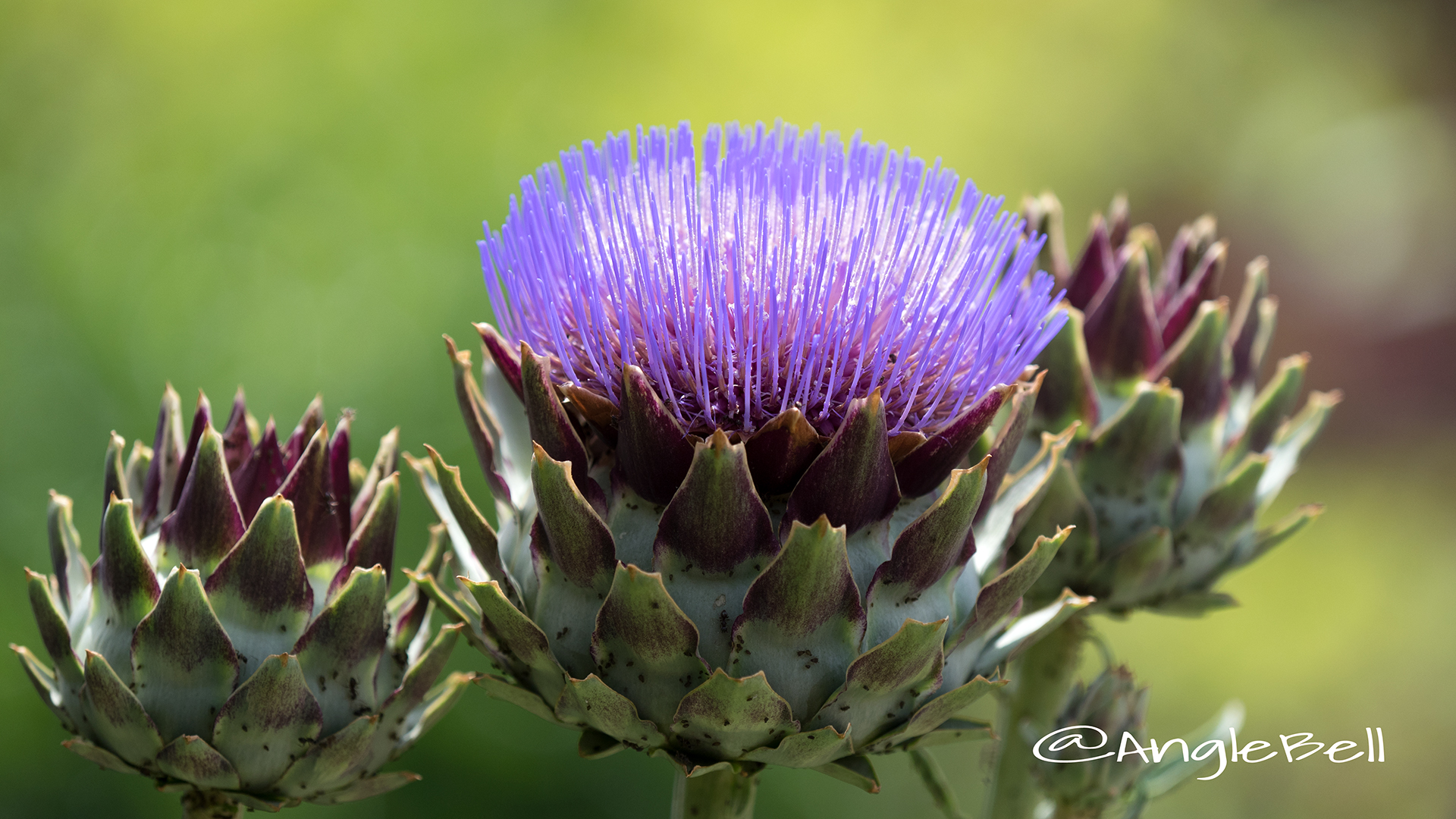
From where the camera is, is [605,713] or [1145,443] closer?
[605,713]

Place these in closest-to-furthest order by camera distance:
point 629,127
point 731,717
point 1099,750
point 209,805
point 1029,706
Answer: point 731,717
point 209,805
point 1099,750
point 1029,706
point 629,127

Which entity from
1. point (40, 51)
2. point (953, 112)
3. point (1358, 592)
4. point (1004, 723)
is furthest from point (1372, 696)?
point (40, 51)

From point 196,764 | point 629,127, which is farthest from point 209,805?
point 629,127

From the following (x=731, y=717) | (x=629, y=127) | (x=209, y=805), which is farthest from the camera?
(x=629, y=127)

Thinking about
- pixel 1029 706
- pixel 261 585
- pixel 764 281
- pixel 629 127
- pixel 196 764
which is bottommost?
pixel 1029 706

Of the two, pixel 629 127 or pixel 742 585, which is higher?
pixel 629 127

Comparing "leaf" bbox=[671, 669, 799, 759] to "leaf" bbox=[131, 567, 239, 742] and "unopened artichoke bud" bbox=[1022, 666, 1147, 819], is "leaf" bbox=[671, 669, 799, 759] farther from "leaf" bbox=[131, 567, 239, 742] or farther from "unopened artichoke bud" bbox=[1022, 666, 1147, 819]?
"unopened artichoke bud" bbox=[1022, 666, 1147, 819]

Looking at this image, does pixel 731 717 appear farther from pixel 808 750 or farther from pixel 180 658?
pixel 180 658
